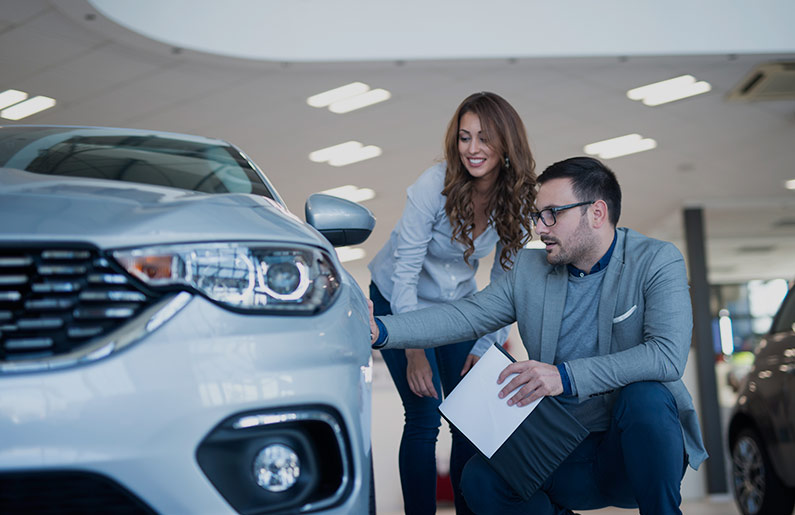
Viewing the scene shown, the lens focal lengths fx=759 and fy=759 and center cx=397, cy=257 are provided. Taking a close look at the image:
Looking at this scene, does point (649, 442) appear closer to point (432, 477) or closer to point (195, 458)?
point (432, 477)

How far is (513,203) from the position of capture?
7.89 ft

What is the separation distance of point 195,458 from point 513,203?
5.20 feet

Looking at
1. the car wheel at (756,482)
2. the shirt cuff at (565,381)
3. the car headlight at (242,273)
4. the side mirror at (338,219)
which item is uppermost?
the side mirror at (338,219)

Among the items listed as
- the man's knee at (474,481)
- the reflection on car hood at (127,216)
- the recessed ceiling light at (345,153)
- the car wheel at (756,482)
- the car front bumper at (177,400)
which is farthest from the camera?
the recessed ceiling light at (345,153)

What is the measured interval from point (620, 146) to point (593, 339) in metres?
5.51

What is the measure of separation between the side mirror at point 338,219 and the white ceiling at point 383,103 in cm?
320

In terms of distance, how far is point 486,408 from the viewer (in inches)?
70.8

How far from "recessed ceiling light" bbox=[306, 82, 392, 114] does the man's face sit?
3703 mm

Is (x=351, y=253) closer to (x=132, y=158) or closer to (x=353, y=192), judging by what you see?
(x=353, y=192)

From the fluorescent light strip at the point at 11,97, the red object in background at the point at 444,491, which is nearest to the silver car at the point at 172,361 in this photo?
the fluorescent light strip at the point at 11,97

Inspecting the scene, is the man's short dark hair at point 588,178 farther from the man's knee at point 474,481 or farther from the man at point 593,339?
the man's knee at point 474,481

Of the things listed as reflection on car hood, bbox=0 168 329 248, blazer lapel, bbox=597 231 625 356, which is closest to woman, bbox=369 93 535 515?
blazer lapel, bbox=597 231 625 356

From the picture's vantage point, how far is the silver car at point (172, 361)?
3.22ft

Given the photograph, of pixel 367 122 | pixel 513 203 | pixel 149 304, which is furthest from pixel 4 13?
pixel 149 304
